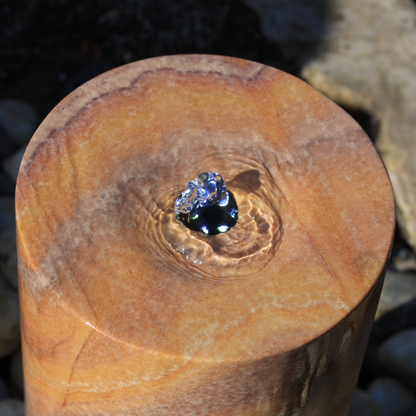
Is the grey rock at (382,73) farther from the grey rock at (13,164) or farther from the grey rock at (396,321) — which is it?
the grey rock at (13,164)

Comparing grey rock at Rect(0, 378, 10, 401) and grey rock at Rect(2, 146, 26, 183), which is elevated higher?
grey rock at Rect(2, 146, 26, 183)

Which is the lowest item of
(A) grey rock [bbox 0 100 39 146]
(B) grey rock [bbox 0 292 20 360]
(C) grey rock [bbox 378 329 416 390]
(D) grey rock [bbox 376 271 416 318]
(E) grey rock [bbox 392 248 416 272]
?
(B) grey rock [bbox 0 292 20 360]

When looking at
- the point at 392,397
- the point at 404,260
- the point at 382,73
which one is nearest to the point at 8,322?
the point at 392,397

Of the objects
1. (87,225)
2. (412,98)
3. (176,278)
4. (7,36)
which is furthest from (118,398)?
(7,36)

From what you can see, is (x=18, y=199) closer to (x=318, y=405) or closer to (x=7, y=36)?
(x=318, y=405)

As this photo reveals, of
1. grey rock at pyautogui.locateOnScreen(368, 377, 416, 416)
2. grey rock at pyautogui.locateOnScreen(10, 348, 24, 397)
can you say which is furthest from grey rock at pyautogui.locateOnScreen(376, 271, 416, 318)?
grey rock at pyautogui.locateOnScreen(10, 348, 24, 397)

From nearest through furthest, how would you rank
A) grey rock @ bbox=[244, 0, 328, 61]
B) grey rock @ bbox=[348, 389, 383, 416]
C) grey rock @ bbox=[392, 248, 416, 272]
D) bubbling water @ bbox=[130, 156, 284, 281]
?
bubbling water @ bbox=[130, 156, 284, 281]
grey rock @ bbox=[348, 389, 383, 416]
grey rock @ bbox=[392, 248, 416, 272]
grey rock @ bbox=[244, 0, 328, 61]

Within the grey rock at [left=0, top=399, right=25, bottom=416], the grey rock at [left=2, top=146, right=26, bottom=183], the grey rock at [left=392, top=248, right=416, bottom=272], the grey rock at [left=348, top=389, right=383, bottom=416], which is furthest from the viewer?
the grey rock at [left=392, top=248, right=416, bottom=272]

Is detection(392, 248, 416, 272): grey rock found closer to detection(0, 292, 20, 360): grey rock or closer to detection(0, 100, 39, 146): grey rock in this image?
detection(0, 292, 20, 360): grey rock
